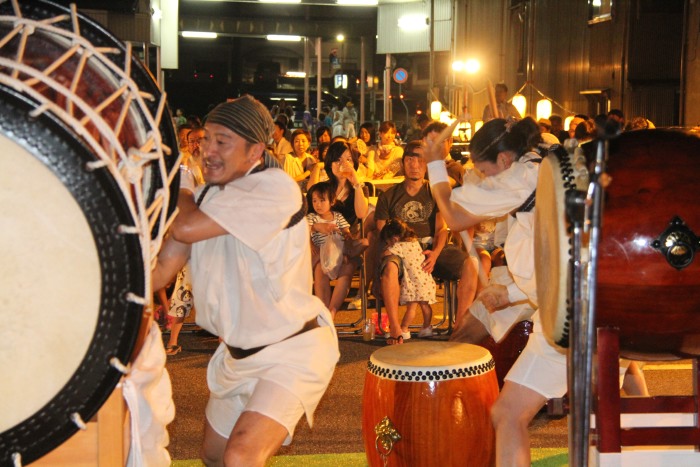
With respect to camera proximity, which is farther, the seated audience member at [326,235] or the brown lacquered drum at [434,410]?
the seated audience member at [326,235]

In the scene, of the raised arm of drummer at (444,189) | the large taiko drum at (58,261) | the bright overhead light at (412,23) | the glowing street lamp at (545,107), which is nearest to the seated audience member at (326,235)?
the raised arm of drummer at (444,189)

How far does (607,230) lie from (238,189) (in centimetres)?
107

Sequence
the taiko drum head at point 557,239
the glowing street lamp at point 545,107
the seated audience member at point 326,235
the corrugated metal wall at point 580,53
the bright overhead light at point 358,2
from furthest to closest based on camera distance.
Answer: the bright overhead light at point 358,2, the glowing street lamp at point 545,107, the corrugated metal wall at point 580,53, the seated audience member at point 326,235, the taiko drum head at point 557,239

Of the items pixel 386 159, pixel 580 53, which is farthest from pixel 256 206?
pixel 580 53

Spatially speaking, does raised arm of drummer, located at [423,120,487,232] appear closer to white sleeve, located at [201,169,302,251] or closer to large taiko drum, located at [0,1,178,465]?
white sleeve, located at [201,169,302,251]

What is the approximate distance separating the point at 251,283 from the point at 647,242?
1.15 metres

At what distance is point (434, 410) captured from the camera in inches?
137

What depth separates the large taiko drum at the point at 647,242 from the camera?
102 inches

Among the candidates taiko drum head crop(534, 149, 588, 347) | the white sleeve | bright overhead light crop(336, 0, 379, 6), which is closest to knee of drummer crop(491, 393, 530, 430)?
taiko drum head crop(534, 149, 588, 347)

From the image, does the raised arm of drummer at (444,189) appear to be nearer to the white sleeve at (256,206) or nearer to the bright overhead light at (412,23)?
the white sleeve at (256,206)

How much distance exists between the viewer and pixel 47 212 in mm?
1792

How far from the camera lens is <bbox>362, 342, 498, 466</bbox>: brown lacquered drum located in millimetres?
3473

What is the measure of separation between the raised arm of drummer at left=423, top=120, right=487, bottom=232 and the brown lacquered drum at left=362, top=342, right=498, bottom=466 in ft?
1.70

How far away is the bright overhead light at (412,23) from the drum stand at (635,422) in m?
18.7
